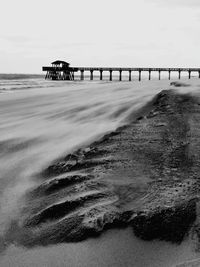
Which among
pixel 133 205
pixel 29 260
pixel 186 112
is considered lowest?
pixel 29 260

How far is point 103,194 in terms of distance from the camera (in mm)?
3123

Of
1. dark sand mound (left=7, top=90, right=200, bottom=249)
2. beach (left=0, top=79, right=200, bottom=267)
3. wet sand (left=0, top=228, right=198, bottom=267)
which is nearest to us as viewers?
wet sand (left=0, top=228, right=198, bottom=267)

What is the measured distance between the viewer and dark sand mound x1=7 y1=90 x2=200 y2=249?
266 cm

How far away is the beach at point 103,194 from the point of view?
8.16 ft

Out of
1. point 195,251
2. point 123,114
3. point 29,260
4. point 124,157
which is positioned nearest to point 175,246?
point 195,251

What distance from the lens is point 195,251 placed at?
237cm

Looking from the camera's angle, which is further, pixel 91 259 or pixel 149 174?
pixel 149 174

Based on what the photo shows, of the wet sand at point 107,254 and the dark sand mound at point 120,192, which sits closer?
the wet sand at point 107,254

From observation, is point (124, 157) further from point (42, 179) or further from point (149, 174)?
point (42, 179)

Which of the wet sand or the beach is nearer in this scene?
the wet sand

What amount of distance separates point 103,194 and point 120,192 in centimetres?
15

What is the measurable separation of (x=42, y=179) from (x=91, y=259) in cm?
162

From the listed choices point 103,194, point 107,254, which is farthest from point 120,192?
point 107,254

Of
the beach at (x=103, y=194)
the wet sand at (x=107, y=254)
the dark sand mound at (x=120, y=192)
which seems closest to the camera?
the wet sand at (x=107, y=254)
